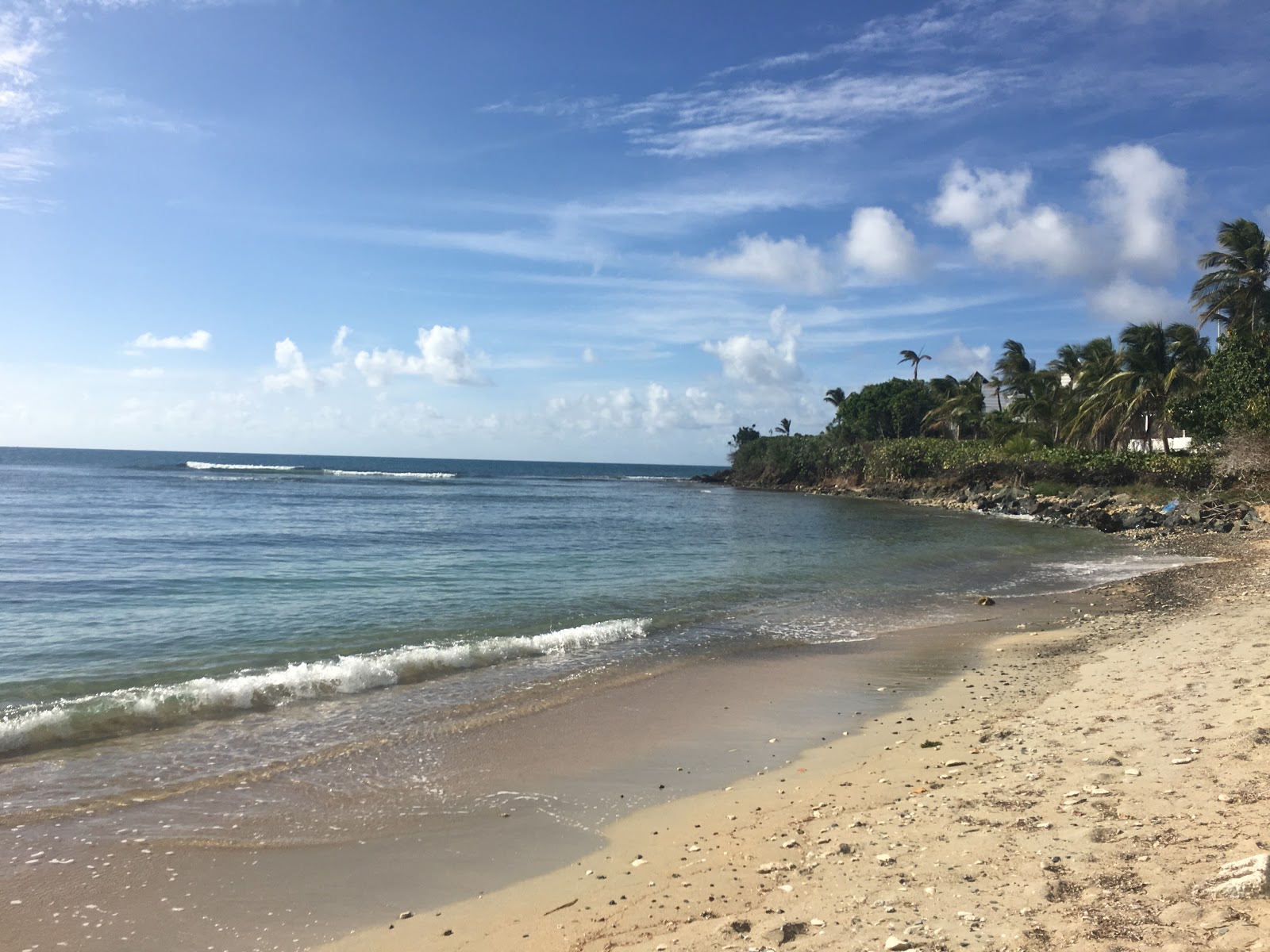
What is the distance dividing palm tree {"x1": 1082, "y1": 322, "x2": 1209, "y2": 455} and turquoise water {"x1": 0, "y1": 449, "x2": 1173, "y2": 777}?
12.3 meters

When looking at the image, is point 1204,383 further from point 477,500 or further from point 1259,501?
point 477,500

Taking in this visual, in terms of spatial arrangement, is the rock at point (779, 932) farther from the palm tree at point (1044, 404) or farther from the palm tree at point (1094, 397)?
the palm tree at point (1044, 404)

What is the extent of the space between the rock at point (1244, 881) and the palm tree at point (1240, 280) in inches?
1716

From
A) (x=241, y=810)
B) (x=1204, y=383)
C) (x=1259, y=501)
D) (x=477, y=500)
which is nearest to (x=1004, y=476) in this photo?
(x=1204, y=383)

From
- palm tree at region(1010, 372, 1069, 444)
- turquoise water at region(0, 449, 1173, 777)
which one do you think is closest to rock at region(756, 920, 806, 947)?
turquoise water at region(0, 449, 1173, 777)

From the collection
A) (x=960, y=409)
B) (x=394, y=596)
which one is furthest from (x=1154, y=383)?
(x=394, y=596)

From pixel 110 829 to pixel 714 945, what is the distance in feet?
18.3

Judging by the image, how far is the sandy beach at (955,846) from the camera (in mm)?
4293

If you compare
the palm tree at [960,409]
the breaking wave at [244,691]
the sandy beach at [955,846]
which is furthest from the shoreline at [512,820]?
the palm tree at [960,409]

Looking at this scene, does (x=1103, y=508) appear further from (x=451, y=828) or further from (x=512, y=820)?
(x=451, y=828)

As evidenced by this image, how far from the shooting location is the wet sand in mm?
5359

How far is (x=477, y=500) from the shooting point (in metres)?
60.7

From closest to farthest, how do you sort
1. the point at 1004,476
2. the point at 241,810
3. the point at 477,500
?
the point at 241,810 → the point at 1004,476 → the point at 477,500

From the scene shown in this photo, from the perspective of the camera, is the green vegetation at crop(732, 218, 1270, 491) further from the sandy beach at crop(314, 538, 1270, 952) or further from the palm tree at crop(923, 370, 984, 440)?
the sandy beach at crop(314, 538, 1270, 952)
